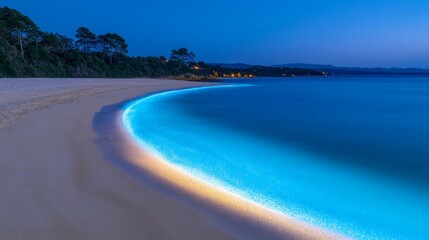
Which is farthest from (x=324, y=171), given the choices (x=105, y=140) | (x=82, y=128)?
(x=82, y=128)

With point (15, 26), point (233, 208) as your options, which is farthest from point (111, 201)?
point (15, 26)

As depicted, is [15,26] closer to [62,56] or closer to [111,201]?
[62,56]

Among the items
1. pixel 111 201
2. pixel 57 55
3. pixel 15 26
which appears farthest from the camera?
pixel 57 55

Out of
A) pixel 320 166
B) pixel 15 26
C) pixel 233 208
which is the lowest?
pixel 320 166

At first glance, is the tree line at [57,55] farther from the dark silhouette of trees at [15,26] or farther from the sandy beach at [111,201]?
the sandy beach at [111,201]

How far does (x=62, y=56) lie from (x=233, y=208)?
36.6 meters

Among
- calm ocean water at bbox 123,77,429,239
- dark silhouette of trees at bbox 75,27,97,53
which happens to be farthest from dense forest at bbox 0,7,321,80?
calm ocean water at bbox 123,77,429,239

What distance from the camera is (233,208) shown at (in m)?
2.91

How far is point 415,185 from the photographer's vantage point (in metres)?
4.35

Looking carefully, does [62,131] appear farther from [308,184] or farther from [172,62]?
[172,62]

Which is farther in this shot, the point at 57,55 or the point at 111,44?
the point at 111,44

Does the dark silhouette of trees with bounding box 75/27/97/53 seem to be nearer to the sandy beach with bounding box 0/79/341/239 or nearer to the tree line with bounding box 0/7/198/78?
the tree line with bounding box 0/7/198/78

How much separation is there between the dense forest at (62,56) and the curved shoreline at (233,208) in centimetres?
2368

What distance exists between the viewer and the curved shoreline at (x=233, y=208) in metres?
2.50
